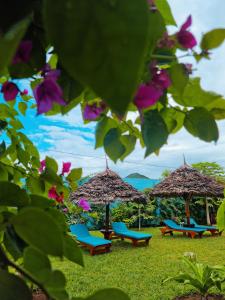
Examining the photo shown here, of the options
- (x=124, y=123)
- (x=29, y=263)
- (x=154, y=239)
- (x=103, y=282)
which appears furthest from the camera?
(x=154, y=239)

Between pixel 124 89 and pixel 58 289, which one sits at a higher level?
pixel 124 89

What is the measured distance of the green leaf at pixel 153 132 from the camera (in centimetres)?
40

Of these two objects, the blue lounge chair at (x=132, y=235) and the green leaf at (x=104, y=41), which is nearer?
the green leaf at (x=104, y=41)

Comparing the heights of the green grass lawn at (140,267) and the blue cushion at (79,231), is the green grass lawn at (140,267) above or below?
below

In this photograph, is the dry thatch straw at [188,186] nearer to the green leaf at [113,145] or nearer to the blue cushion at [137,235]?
the blue cushion at [137,235]

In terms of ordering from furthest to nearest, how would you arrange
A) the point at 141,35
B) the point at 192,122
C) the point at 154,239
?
the point at 154,239, the point at 192,122, the point at 141,35

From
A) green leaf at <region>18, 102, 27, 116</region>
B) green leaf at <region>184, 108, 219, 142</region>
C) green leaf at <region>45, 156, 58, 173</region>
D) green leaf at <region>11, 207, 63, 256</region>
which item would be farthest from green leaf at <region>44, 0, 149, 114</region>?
green leaf at <region>18, 102, 27, 116</region>

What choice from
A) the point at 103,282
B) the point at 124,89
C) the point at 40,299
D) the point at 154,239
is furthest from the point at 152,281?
the point at 124,89

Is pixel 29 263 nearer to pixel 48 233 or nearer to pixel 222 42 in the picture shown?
pixel 48 233

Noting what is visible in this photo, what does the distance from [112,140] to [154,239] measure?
36.0ft

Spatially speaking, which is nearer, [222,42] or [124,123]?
[222,42]

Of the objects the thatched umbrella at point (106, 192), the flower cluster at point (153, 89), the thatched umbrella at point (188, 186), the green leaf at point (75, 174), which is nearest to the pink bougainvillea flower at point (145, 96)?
the flower cluster at point (153, 89)

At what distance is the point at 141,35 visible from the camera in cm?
20

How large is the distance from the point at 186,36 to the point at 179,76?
0.06 meters
